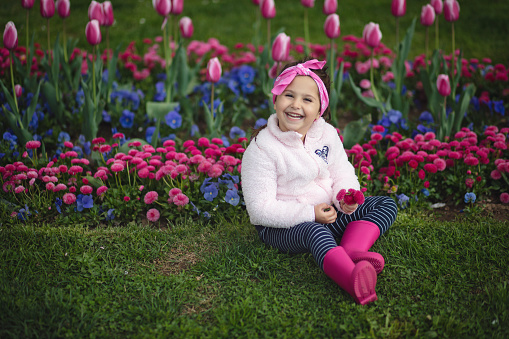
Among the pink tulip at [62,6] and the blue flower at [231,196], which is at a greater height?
the pink tulip at [62,6]

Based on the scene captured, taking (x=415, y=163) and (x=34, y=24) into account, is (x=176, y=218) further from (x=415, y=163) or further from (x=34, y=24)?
(x=34, y=24)

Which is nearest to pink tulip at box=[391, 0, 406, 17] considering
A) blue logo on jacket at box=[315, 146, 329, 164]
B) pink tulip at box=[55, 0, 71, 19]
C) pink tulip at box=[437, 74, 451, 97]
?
pink tulip at box=[437, 74, 451, 97]

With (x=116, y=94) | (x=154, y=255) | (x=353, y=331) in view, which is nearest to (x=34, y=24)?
(x=116, y=94)

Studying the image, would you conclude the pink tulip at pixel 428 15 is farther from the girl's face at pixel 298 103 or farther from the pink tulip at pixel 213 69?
the girl's face at pixel 298 103

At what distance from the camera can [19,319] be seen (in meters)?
2.00

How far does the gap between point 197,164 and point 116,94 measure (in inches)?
46.1

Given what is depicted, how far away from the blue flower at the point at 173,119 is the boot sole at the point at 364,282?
1.96 meters

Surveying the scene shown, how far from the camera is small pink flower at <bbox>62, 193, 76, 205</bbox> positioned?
2.74m

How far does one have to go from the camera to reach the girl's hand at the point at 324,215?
228 centimetres

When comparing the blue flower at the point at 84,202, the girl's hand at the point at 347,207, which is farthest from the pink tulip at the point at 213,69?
the girl's hand at the point at 347,207

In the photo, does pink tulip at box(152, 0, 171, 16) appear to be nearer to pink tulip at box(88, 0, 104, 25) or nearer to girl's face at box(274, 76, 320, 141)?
pink tulip at box(88, 0, 104, 25)

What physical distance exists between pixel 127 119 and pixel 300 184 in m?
1.78

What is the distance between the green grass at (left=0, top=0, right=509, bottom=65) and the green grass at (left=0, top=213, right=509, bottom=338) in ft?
10.3

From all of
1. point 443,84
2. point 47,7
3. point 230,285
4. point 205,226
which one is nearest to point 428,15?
point 443,84
